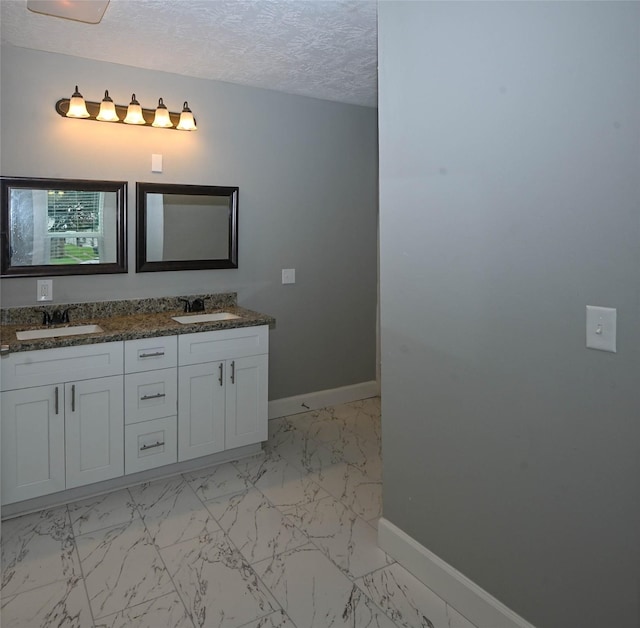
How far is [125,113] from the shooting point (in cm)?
322

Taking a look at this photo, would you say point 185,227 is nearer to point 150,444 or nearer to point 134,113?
point 134,113

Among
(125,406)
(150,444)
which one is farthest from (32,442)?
(150,444)

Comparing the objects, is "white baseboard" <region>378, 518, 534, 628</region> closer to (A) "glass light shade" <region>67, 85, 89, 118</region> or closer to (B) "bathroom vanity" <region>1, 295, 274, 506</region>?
(B) "bathroom vanity" <region>1, 295, 274, 506</region>

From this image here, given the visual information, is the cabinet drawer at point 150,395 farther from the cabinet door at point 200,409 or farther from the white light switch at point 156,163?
the white light switch at point 156,163

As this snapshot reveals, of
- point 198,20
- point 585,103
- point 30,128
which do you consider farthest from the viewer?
point 30,128

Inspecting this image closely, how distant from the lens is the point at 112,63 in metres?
3.19

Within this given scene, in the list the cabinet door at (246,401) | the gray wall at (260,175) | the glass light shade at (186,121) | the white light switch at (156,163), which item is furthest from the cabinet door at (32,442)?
the glass light shade at (186,121)

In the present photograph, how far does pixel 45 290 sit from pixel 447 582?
258cm

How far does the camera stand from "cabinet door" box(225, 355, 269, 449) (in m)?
3.19

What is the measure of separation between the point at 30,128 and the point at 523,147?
8.72 ft

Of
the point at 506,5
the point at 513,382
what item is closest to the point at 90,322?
the point at 513,382

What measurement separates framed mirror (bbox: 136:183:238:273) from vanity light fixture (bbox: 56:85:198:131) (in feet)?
1.23

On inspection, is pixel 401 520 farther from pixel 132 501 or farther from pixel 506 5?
pixel 506 5

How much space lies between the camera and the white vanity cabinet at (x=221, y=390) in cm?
303
